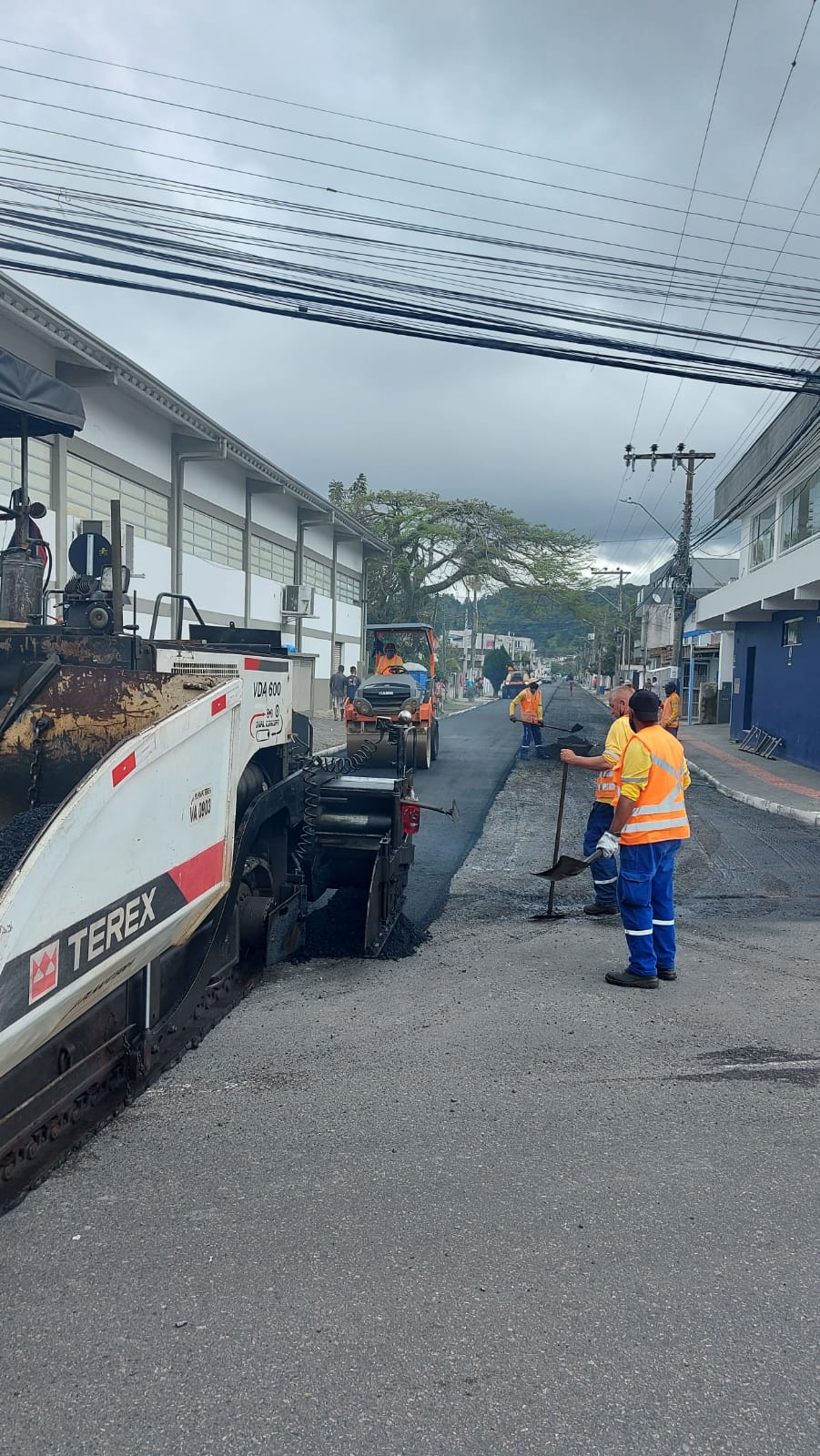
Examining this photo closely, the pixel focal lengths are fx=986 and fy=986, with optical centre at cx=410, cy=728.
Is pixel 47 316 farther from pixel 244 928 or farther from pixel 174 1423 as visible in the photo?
pixel 174 1423

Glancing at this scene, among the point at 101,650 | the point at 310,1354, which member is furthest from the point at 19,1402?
the point at 101,650

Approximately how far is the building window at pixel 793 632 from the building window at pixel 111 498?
40.9ft

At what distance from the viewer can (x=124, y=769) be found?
3008mm

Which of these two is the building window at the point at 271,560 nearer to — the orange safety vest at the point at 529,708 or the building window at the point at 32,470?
the orange safety vest at the point at 529,708

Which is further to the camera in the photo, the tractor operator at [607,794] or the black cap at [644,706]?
the tractor operator at [607,794]

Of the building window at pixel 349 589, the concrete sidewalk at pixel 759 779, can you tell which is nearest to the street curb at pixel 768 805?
the concrete sidewalk at pixel 759 779

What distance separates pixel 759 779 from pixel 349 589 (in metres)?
20.8

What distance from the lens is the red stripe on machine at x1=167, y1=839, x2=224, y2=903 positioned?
3498 mm

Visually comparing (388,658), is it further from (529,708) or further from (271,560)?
(271,560)

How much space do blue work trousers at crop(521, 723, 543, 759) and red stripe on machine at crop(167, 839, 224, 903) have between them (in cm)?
1449

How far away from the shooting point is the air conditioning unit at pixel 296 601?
83.1 ft

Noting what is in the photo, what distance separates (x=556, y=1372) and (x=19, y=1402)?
125cm

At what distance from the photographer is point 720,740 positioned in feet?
84.7

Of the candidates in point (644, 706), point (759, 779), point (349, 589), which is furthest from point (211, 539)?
point (644, 706)
